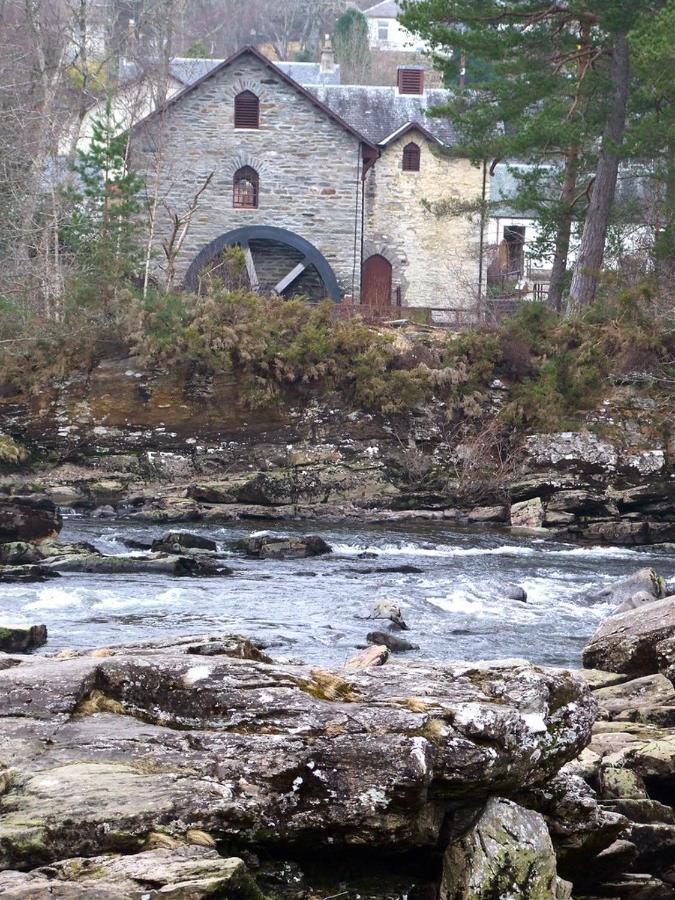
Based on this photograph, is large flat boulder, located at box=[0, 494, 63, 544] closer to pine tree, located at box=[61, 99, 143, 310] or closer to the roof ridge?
pine tree, located at box=[61, 99, 143, 310]

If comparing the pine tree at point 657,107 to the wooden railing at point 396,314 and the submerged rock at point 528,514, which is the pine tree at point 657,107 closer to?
the wooden railing at point 396,314

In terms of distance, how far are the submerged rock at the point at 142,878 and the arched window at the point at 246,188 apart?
3410cm

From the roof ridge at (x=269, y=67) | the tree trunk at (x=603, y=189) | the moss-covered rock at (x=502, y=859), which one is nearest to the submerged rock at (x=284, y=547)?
the tree trunk at (x=603, y=189)

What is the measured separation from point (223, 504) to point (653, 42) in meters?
12.4

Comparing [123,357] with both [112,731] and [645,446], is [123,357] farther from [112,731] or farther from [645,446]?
[112,731]

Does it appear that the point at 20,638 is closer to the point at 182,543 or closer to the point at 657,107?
the point at 182,543

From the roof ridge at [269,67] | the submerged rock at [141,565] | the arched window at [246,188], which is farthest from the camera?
the arched window at [246,188]

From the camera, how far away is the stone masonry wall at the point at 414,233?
41.4m

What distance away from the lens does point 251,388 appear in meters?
26.9

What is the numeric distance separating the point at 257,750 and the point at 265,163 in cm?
3365

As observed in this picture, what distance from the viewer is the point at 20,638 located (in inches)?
472

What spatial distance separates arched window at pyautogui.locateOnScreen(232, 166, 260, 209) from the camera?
37938 mm

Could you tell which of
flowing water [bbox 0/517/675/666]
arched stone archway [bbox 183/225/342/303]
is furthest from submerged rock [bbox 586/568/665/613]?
arched stone archway [bbox 183/225/342/303]

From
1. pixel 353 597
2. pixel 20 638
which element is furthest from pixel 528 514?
pixel 20 638
